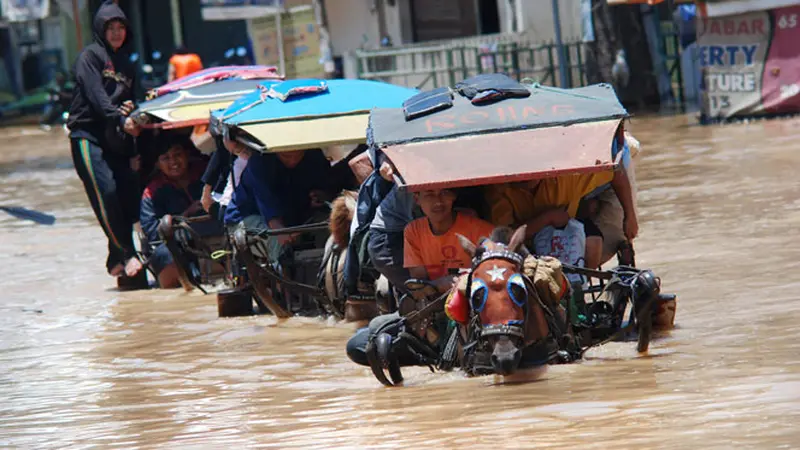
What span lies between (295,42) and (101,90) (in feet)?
61.5

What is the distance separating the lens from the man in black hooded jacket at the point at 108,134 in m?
13.1

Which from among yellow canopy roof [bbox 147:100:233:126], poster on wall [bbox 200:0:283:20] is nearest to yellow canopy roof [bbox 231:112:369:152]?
yellow canopy roof [bbox 147:100:233:126]

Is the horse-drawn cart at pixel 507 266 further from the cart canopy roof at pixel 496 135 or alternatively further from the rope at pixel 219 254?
the rope at pixel 219 254

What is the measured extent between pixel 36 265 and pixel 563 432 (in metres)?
9.41

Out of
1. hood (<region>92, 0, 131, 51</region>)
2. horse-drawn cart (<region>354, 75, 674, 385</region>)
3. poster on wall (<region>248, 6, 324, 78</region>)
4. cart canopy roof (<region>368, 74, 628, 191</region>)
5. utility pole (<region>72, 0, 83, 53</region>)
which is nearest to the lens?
horse-drawn cart (<region>354, 75, 674, 385</region>)

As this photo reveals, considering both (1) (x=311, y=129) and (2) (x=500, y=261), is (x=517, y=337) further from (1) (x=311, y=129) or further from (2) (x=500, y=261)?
(1) (x=311, y=129)

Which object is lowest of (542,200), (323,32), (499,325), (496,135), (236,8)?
(499,325)

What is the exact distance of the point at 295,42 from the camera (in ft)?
104

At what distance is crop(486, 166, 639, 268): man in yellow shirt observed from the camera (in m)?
8.33

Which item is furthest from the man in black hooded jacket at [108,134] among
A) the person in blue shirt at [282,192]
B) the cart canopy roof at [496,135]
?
Answer: the cart canopy roof at [496,135]

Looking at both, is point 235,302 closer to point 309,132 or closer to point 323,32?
point 309,132

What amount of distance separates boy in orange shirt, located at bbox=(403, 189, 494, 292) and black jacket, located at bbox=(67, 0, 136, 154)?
17.5ft

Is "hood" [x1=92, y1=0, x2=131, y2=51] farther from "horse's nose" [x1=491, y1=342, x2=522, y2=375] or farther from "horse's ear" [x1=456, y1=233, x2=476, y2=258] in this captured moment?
"horse's nose" [x1=491, y1=342, x2=522, y2=375]

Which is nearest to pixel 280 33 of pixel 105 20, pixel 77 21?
pixel 77 21
